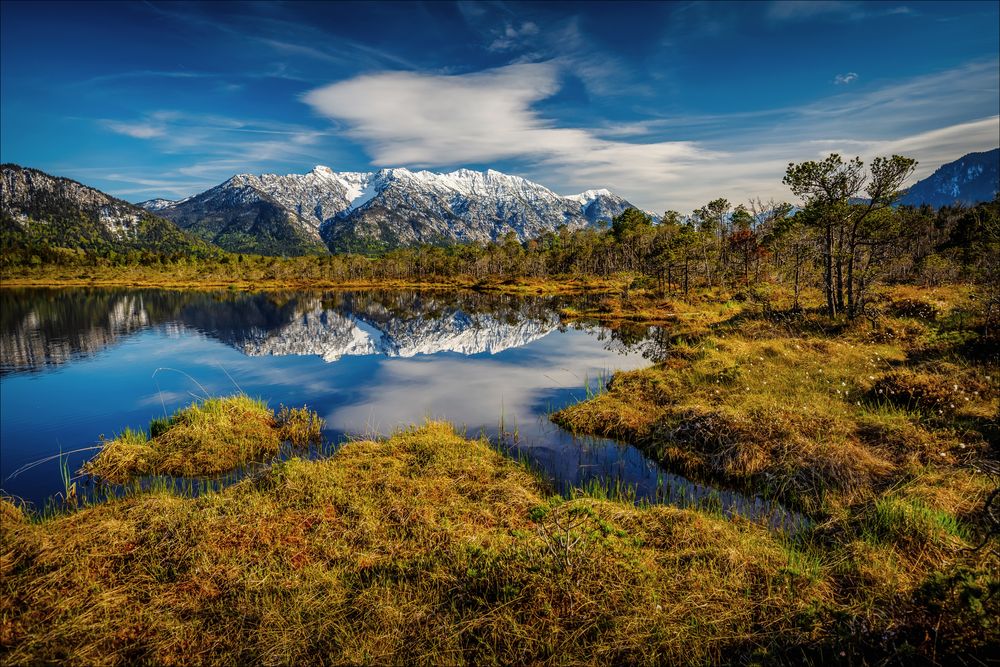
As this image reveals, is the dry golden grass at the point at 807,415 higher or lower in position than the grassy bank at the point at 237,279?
lower

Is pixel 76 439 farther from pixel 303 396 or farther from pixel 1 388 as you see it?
pixel 1 388

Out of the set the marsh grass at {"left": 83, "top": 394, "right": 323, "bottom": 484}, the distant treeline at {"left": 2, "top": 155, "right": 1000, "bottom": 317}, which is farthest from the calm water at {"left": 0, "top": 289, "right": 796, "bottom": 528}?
the distant treeline at {"left": 2, "top": 155, "right": 1000, "bottom": 317}

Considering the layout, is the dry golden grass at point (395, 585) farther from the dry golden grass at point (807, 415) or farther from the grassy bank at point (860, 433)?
the dry golden grass at point (807, 415)

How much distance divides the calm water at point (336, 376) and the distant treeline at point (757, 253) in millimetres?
15136

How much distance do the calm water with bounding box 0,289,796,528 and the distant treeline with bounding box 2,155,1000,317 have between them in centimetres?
1514

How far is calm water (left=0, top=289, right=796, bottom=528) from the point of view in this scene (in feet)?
47.6

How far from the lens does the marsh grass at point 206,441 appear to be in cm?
1315

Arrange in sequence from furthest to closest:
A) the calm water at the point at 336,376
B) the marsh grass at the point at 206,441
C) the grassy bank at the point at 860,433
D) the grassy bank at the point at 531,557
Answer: the calm water at the point at 336,376
the marsh grass at the point at 206,441
the grassy bank at the point at 860,433
the grassy bank at the point at 531,557

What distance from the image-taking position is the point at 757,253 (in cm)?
7800

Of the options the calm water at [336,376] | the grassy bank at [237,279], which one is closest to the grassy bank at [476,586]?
the calm water at [336,376]

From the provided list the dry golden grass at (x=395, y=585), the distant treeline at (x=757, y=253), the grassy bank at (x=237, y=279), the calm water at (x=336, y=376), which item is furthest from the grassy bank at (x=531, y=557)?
the grassy bank at (x=237, y=279)

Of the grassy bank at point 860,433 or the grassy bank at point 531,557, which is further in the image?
the grassy bank at point 860,433

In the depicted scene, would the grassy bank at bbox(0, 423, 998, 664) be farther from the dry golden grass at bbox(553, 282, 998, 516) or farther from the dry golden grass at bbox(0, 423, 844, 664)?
the dry golden grass at bbox(553, 282, 998, 516)

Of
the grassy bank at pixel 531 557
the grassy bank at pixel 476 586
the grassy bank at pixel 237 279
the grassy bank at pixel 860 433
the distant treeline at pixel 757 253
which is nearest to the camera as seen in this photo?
the grassy bank at pixel 476 586
